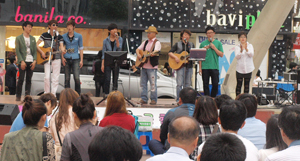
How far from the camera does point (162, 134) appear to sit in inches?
182

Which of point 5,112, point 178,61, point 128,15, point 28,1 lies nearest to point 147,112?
point 178,61

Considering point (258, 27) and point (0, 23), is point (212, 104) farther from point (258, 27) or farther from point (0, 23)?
point (0, 23)

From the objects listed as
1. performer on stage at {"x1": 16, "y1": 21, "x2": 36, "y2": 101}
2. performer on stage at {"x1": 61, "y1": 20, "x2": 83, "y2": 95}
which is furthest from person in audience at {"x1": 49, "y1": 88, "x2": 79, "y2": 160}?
performer on stage at {"x1": 61, "y1": 20, "x2": 83, "y2": 95}

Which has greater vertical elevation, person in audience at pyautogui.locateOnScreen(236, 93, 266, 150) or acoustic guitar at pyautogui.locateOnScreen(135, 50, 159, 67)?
acoustic guitar at pyautogui.locateOnScreen(135, 50, 159, 67)

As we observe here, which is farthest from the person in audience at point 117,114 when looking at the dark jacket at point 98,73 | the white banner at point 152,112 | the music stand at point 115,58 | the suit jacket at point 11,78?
the suit jacket at point 11,78

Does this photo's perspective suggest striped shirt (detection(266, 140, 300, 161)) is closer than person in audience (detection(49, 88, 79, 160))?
Yes

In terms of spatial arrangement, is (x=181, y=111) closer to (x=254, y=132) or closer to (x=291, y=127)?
(x=254, y=132)

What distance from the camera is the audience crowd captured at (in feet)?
7.22

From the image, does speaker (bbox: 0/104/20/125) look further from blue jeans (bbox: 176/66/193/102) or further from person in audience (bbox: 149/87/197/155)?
blue jeans (bbox: 176/66/193/102)

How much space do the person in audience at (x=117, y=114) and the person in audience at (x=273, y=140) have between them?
5.71 feet

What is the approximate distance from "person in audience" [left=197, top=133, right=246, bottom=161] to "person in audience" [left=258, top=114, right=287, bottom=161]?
42.9 inches

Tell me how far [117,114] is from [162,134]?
2.07 feet

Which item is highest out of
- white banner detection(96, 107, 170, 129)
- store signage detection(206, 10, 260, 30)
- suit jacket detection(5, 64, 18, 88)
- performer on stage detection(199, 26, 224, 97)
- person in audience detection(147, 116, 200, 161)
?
store signage detection(206, 10, 260, 30)

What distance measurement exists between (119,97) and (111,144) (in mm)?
2216
